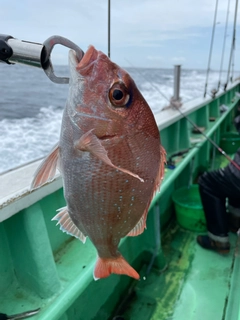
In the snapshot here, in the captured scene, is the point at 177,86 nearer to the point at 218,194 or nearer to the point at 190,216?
the point at 190,216

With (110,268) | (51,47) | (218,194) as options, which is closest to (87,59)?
(51,47)

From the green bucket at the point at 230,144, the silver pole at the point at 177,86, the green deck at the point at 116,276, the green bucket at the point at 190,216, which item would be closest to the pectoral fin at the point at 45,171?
the green deck at the point at 116,276

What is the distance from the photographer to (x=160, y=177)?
1.11m

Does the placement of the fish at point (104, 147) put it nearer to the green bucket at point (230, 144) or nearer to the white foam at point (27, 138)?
the white foam at point (27, 138)

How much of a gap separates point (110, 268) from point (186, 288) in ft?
6.08

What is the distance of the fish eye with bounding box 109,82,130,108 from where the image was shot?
976 mm

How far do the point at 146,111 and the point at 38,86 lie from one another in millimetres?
8682

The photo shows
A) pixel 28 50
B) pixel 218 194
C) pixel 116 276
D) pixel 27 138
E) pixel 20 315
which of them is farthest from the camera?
pixel 27 138

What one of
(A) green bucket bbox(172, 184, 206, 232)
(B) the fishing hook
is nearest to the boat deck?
(A) green bucket bbox(172, 184, 206, 232)

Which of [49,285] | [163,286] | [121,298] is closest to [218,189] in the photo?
[163,286]

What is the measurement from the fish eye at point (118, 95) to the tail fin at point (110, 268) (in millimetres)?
601

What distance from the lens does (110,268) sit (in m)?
1.20

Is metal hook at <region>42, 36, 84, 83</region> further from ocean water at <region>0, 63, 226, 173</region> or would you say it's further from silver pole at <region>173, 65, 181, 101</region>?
silver pole at <region>173, 65, 181, 101</region>

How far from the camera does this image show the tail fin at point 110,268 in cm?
119
